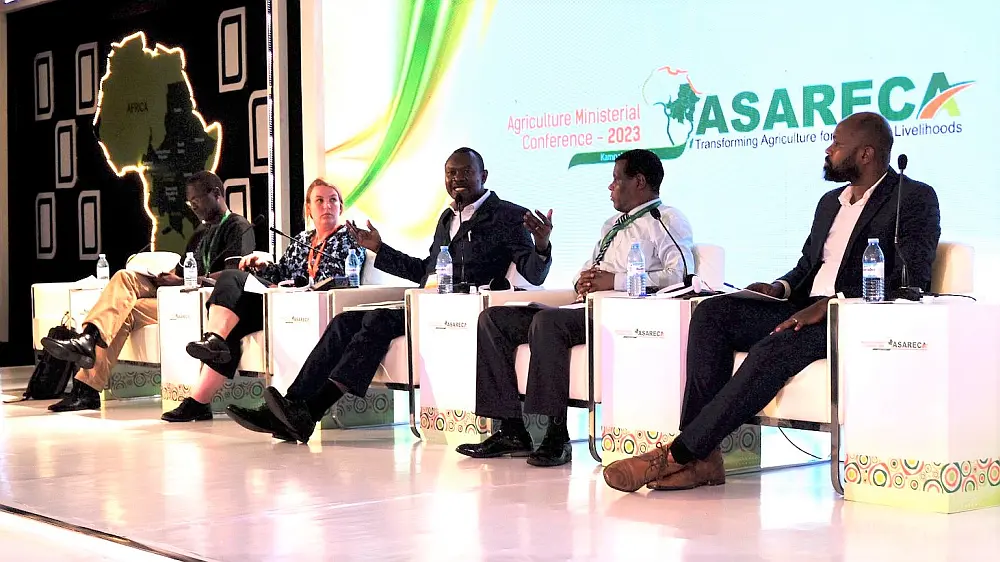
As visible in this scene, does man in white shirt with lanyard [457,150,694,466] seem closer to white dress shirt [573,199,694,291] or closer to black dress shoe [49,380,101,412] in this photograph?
white dress shirt [573,199,694,291]

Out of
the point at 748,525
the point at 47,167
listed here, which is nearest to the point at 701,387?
the point at 748,525

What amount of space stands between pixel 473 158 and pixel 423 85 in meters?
1.56

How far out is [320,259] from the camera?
6.25m

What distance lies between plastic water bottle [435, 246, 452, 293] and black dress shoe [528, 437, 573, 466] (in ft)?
2.76

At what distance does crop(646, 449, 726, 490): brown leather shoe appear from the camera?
4137mm

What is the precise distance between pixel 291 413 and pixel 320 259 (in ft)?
3.73

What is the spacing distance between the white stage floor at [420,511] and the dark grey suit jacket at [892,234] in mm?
701

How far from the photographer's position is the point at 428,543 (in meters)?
3.37

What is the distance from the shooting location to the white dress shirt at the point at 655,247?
4.73 meters

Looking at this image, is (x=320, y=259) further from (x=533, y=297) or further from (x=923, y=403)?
(x=923, y=403)

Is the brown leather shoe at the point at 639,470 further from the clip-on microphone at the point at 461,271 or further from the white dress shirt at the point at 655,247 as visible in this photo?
the clip-on microphone at the point at 461,271


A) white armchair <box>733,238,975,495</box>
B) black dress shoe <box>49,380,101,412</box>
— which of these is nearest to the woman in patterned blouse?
black dress shoe <box>49,380,101,412</box>

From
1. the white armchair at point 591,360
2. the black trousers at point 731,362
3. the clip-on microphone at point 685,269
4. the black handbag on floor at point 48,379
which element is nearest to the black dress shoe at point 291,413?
the white armchair at point 591,360

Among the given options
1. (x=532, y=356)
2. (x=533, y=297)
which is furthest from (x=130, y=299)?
(x=532, y=356)
